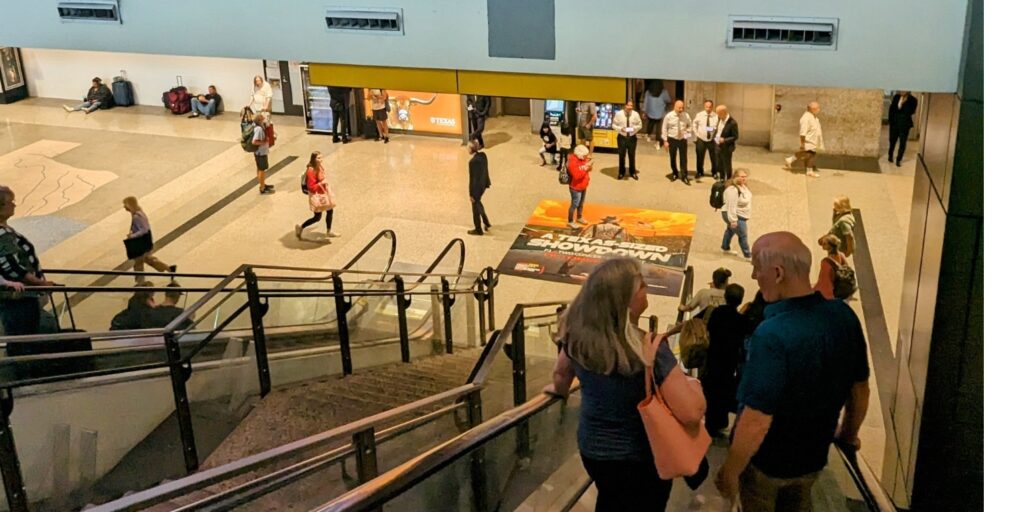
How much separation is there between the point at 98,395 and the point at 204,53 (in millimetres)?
3263

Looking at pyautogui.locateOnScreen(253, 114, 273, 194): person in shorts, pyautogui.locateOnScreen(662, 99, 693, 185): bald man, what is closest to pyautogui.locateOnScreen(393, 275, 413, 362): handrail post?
pyautogui.locateOnScreen(253, 114, 273, 194): person in shorts

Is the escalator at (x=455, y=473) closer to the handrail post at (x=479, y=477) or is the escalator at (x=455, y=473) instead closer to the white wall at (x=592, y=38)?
the handrail post at (x=479, y=477)

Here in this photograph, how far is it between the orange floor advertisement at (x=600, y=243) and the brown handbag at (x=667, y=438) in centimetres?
844

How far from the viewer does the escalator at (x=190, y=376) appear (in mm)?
5738

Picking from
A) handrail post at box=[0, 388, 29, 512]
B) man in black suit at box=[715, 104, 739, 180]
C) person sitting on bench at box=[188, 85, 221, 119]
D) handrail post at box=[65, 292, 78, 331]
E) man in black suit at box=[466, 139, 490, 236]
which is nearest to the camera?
handrail post at box=[0, 388, 29, 512]

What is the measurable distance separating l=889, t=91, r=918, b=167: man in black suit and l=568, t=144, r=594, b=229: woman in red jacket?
605 centimetres

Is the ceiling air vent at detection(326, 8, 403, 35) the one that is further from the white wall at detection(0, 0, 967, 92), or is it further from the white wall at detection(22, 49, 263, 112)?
the white wall at detection(22, 49, 263, 112)

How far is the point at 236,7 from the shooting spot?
790cm

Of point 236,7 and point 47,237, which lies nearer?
point 236,7

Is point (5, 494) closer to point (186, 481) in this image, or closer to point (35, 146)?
point (186, 481)

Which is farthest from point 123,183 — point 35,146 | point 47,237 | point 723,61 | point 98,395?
point 723,61

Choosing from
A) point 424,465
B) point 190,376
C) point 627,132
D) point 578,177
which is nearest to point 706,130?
point 627,132

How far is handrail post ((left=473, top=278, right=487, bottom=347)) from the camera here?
1020 centimetres

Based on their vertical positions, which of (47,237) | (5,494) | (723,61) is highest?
(723,61)
